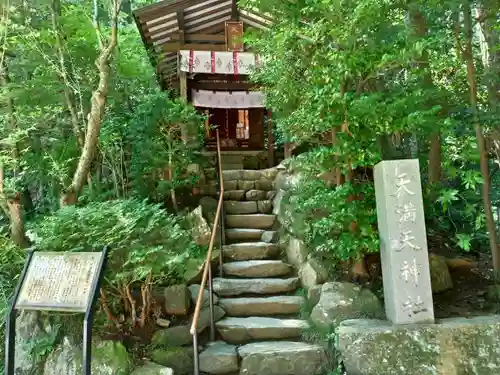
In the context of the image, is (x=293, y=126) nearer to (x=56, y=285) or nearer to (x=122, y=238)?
(x=122, y=238)

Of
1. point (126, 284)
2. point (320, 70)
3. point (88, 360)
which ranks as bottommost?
point (88, 360)

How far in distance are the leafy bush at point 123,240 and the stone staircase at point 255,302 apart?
1.06 m

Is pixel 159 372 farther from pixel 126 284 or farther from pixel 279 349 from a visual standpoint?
pixel 279 349

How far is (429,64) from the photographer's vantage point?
509 cm

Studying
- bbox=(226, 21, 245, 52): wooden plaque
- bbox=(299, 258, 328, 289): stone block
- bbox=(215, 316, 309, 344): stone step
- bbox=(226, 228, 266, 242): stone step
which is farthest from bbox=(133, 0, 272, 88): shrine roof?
bbox=(215, 316, 309, 344): stone step

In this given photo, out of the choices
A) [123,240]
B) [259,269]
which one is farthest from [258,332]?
[123,240]

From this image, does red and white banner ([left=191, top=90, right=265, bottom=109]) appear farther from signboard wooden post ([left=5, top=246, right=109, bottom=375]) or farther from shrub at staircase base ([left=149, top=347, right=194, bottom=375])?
signboard wooden post ([left=5, top=246, right=109, bottom=375])

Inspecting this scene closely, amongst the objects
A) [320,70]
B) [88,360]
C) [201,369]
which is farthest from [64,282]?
[320,70]

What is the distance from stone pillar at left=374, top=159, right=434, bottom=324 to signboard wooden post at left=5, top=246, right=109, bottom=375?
102 inches

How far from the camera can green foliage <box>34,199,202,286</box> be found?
403cm

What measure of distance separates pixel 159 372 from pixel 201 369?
509 mm

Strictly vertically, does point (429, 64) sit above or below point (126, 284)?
above

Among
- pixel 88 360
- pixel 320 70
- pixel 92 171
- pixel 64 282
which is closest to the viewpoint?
pixel 88 360

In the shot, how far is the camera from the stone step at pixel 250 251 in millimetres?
6281
